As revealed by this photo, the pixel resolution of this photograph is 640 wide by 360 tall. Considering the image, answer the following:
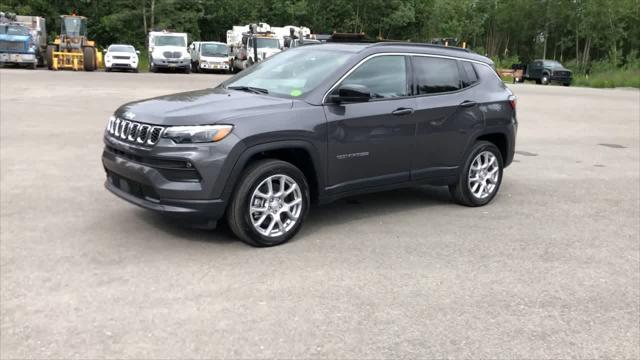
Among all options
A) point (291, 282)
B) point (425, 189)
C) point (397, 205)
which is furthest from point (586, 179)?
point (291, 282)

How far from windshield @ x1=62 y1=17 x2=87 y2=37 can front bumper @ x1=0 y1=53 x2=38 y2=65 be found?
2.90 metres

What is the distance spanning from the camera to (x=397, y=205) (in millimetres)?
7059

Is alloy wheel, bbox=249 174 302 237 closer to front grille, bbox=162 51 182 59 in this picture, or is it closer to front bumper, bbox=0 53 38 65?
front grille, bbox=162 51 182 59

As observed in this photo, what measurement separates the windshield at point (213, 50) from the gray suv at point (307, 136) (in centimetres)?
3185

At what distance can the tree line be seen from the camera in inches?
2101

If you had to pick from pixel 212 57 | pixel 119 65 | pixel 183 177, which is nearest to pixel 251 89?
Answer: pixel 183 177

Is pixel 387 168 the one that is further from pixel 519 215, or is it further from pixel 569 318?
pixel 569 318

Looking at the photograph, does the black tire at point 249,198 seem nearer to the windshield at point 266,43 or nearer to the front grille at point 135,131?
the front grille at point 135,131

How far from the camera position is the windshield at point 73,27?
35.0 meters

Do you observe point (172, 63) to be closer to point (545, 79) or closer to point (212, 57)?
point (212, 57)

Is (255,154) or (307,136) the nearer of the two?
(255,154)

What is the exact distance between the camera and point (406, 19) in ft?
206

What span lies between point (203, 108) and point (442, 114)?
2645mm

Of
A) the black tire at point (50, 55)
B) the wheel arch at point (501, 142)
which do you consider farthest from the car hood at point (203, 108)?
the black tire at point (50, 55)
